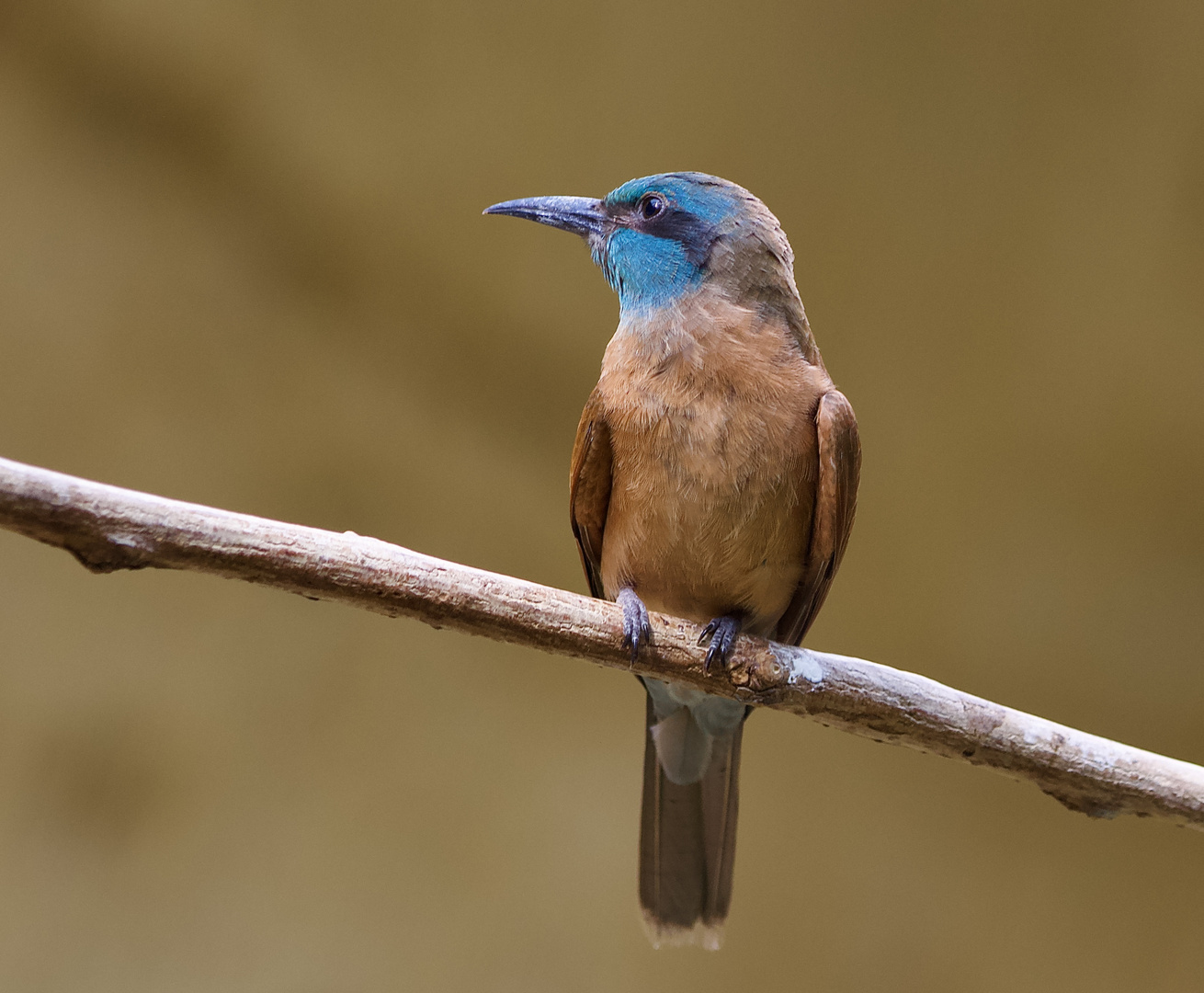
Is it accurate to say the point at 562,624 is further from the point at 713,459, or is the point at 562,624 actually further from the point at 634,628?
the point at 713,459

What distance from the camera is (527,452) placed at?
4488 millimetres

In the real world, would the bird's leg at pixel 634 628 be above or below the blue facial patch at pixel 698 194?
below

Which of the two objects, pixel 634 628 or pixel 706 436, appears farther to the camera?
pixel 706 436

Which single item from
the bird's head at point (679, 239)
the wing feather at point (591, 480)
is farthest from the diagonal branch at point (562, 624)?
the bird's head at point (679, 239)

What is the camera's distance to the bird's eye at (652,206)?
8.74 ft

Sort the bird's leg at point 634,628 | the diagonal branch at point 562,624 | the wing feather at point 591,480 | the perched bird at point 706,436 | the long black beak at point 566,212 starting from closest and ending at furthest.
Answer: the diagonal branch at point 562,624 → the bird's leg at point 634,628 → the perched bird at point 706,436 → the wing feather at point 591,480 → the long black beak at point 566,212

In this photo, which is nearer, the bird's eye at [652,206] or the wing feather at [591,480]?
the wing feather at [591,480]

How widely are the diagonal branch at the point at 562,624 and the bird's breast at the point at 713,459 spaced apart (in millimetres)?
219

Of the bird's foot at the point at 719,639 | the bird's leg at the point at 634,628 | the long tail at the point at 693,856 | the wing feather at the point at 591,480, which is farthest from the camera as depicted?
the long tail at the point at 693,856

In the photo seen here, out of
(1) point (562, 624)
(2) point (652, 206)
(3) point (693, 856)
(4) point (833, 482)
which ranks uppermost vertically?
(2) point (652, 206)

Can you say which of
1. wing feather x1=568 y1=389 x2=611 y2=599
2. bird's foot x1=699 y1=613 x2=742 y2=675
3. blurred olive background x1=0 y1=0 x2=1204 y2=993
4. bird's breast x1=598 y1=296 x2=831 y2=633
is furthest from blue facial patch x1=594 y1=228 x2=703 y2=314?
blurred olive background x1=0 y1=0 x2=1204 y2=993

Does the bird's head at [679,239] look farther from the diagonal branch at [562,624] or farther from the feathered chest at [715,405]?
the diagonal branch at [562,624]

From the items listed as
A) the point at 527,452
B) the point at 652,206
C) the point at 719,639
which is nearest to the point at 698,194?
the point at 652,206

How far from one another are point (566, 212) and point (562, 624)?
51.6 inches
